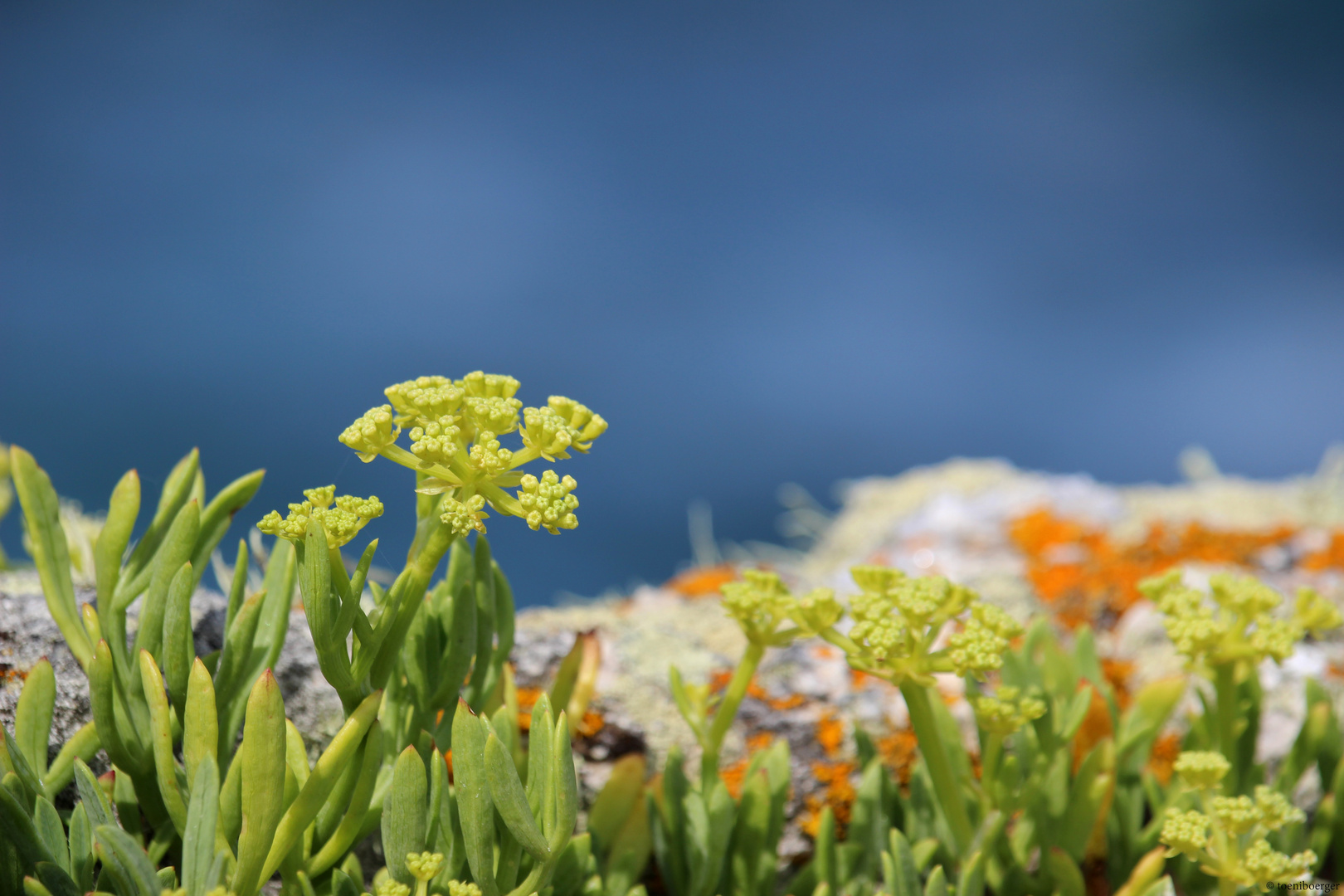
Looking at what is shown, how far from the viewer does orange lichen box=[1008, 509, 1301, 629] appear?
6.53 ft

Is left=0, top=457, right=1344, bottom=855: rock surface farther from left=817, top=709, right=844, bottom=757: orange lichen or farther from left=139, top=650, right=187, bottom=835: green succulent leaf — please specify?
left=139, top=650, right=187, bottom=835: green succulent leaf

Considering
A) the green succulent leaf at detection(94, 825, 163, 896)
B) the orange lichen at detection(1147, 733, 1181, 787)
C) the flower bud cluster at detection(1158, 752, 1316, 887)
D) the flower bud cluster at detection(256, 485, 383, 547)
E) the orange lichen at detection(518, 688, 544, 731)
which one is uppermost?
the flower bud cluster at detection(256, 485, 383, 547)

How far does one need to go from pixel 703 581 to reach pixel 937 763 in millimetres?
1060

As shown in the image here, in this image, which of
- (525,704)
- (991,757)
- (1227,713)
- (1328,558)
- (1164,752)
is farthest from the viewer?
(1328,558)

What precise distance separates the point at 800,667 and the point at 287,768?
2.90 feet

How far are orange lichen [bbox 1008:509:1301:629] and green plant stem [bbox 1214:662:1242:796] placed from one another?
0.77 metres

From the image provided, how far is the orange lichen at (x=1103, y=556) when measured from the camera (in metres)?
1.99

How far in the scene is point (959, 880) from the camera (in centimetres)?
104

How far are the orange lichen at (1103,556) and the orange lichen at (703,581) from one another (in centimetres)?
72

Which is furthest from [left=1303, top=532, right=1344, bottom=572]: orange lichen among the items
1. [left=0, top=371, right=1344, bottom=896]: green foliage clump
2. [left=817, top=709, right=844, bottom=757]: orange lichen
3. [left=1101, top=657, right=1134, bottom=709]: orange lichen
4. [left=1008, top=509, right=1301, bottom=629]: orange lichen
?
[left=817, top=709, right=844, bottom=757]: orange lichen

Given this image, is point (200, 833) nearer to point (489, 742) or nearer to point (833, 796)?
point (489, 742)

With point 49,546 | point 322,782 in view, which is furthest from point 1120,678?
point 49,546

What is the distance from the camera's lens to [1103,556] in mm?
2113

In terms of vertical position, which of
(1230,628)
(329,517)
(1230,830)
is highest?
(329,517)
